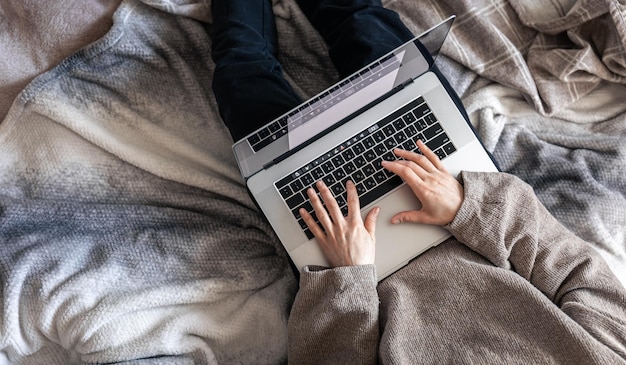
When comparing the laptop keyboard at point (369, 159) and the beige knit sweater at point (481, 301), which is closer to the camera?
the beige knit sweater at point (481, 301)

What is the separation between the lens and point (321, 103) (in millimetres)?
751

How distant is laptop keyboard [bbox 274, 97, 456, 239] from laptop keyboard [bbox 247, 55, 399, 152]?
77 millimetres

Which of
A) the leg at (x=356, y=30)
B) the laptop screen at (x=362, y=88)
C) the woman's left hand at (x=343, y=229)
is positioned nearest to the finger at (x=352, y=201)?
the woman's left hand at (x=343, y=229)

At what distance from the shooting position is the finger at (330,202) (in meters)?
0.78

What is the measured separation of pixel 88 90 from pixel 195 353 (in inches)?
19.4

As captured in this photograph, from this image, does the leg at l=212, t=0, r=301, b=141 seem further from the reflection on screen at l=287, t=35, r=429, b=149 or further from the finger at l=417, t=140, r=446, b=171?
the finger at l=417, t=140, r=446, b=171

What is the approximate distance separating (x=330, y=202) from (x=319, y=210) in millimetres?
21

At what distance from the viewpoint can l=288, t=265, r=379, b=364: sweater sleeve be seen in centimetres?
72

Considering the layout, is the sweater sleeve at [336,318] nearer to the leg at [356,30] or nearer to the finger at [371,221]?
the finger at [371,221]

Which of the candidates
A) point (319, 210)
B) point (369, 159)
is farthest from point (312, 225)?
point (369, 159)

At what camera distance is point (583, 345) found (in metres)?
0.64

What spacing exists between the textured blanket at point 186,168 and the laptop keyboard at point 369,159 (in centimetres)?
15

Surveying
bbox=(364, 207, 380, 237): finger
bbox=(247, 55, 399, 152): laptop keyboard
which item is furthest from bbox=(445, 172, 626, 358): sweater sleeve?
bbox=(247, 55, 399, 152): laptop keyboard

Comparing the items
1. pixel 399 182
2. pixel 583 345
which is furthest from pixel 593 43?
pixel 583 345
